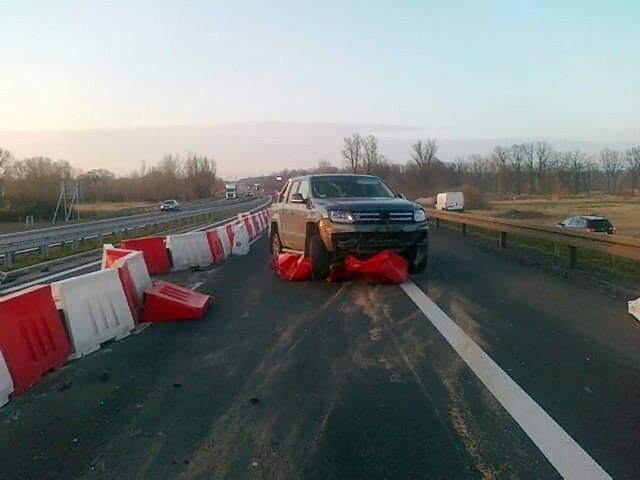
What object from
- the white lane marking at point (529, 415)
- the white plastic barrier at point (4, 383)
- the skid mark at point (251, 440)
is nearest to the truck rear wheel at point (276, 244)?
the white lane marking at point (529, 415)

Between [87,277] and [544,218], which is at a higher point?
[87,277]

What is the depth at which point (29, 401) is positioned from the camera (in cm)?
493

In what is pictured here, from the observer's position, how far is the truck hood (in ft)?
33.4

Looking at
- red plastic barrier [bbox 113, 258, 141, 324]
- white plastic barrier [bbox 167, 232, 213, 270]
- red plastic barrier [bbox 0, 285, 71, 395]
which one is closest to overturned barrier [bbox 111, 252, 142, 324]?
red plastic barrier [bbox 113, 258, 141, 324]

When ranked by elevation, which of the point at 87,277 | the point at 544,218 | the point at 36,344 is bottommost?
the point at 544,218

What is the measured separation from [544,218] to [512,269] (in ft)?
146

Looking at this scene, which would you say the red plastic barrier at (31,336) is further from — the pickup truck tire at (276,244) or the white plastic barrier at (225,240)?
the white plastic barrier at (225,240)

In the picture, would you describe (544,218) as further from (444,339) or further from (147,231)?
(444,339)

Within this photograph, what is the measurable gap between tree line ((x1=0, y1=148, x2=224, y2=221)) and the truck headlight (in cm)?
3269

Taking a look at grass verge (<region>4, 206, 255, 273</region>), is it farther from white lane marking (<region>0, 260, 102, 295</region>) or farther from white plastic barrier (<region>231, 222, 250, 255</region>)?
white plastic barrier (<region>231, 222, 250, 255</region>)

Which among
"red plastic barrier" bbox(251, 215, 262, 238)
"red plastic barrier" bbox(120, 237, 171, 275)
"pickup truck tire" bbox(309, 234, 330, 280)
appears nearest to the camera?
"pickup truck tire" bbox(309, 234, 330, 280)

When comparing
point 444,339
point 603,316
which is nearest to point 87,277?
point 444,339

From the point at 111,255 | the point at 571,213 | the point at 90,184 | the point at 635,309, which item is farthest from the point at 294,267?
the point at 90,184

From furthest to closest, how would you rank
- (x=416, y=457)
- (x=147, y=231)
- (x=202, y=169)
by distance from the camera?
(x=202, y=169) < (x=147, y=231) < (x=416, y=457)
